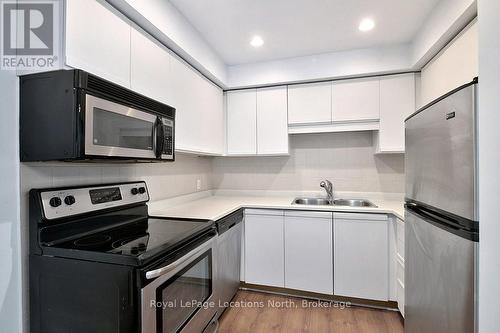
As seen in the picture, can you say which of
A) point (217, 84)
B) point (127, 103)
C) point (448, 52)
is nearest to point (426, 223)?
point (448, 52)

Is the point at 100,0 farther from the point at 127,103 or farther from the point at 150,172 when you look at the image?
the point at 150,172

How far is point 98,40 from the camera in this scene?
1256 mm

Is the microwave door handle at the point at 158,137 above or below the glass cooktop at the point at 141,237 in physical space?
above

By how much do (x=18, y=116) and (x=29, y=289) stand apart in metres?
0.78

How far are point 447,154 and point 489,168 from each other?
0.20m

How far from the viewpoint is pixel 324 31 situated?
210 centimetres

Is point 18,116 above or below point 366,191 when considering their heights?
above

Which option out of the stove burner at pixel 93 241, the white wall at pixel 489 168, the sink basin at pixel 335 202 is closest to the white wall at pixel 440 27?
the white wall at pixel 489 168

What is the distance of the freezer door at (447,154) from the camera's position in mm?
847

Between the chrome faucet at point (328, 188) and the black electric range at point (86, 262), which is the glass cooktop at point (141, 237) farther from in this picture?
the chrome faucet at point (328, 188)

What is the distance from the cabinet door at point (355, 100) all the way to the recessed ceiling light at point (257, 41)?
86cm

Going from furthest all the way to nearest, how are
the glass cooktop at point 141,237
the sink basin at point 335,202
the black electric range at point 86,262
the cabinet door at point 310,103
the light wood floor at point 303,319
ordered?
the sink basin at point 335,202
the cabinet door at point 310,103
the light wood floor at point 303,319
the glass cooktop at point 141,237
the black electric range at point 86,262

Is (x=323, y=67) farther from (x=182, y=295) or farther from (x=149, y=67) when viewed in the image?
(x=182, y=295)

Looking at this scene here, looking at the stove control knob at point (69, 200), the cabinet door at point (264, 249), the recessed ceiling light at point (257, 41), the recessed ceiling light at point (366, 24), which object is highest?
the recessed ceiling light at point (366, 24)
